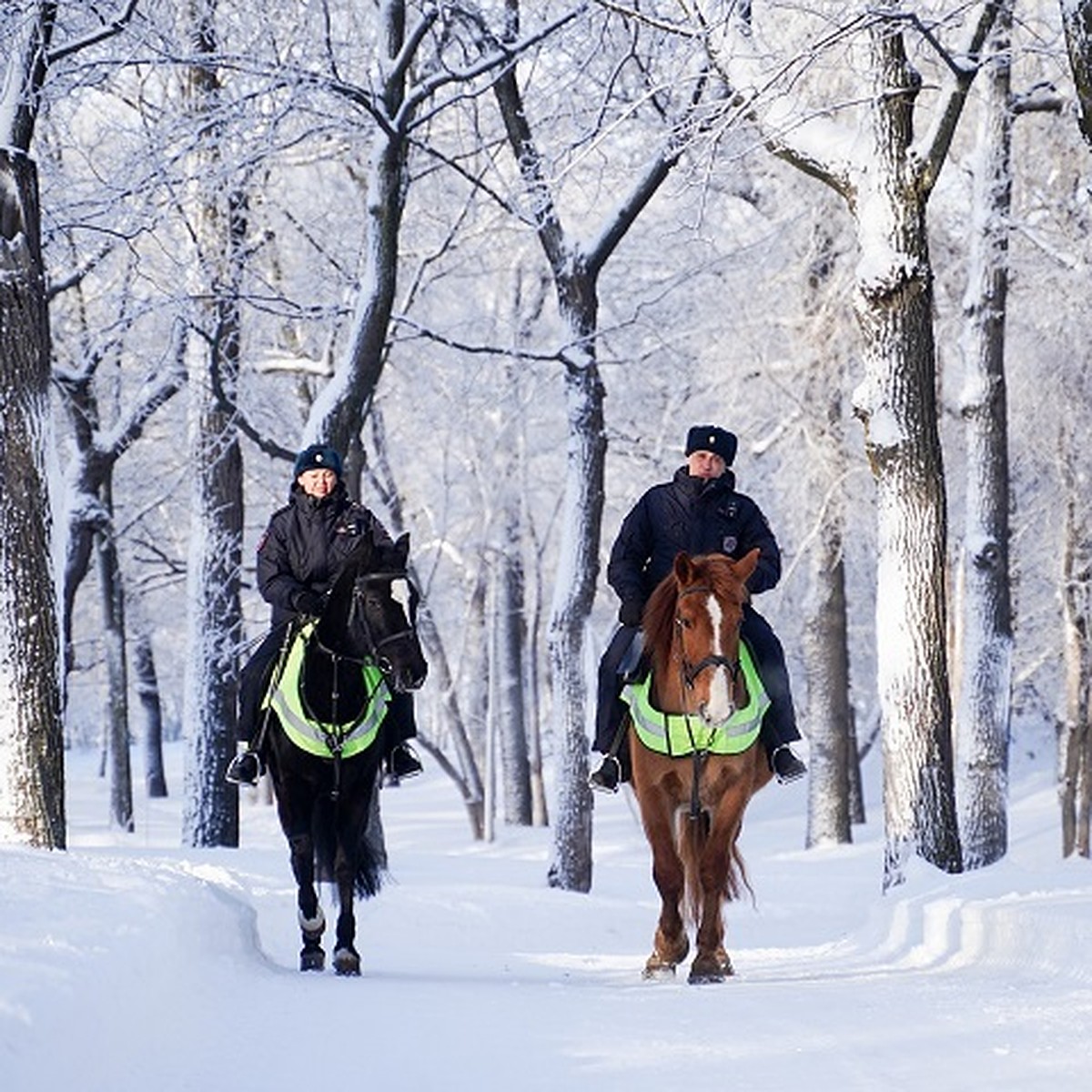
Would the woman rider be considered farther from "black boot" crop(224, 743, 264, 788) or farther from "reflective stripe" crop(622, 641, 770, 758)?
"reflective stripe" crop(622, 641, 770, 758)

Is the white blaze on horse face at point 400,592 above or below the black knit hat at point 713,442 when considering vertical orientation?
below

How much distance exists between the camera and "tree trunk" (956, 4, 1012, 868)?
744 inches

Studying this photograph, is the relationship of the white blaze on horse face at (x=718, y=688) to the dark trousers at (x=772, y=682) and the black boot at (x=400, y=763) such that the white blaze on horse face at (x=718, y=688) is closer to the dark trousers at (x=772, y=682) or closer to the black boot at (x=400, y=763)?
the dark trousers at (x=772, y=682)

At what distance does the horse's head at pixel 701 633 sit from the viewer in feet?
32.1

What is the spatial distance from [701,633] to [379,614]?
157 centimetres

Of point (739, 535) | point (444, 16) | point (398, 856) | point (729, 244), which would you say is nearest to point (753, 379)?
point (729, 244)

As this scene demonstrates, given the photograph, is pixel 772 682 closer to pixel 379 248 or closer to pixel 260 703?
pixel 260 703

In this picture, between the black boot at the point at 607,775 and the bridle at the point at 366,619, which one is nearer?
the bridle at the point at 366,619

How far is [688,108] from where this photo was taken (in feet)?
44.4

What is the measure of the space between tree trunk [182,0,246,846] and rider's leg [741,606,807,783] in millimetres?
9814

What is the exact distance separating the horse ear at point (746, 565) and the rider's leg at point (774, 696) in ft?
1.50

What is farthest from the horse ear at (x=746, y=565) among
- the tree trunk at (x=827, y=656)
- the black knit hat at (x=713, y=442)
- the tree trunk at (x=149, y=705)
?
the tree trunk at (x=149, y=705)

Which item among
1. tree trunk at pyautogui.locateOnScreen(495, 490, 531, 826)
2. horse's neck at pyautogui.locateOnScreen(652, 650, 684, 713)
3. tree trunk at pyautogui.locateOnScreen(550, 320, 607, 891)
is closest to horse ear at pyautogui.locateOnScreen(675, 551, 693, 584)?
horse's neck at pyautogui.locateOnScreen(652, 650, 684, 713)

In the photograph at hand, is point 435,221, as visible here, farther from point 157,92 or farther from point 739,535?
point 739,535
